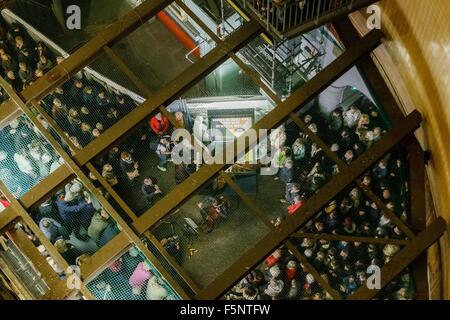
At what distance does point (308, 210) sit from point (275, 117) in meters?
1.65

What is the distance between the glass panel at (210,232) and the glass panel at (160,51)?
12.0 feet

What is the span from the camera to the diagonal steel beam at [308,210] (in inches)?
347

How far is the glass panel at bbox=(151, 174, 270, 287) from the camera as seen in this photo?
13.1 meters

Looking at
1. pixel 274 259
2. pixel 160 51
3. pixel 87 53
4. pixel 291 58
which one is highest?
pixel 160 51

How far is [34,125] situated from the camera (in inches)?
377

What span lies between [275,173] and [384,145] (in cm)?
504

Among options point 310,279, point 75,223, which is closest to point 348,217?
point 310,279

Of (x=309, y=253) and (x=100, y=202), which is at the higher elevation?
(x=100, y=202)

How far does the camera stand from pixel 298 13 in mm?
9086

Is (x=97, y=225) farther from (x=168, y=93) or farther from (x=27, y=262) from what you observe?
(x=168, y=93)

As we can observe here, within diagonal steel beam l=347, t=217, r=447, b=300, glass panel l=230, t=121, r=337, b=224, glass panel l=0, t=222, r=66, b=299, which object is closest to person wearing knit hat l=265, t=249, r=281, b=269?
glass panel l=230, t=121, r=337, b=224

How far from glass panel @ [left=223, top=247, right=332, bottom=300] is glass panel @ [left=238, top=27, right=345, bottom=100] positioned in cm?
399

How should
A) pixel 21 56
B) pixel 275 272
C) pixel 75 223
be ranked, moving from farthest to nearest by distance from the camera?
pixel 21 56 → pixel 275 272 → pixel 75 223

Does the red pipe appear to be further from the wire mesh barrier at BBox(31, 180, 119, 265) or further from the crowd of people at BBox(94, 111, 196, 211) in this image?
the wire mesh barrier at BBox(31, 180, 119, 265)
